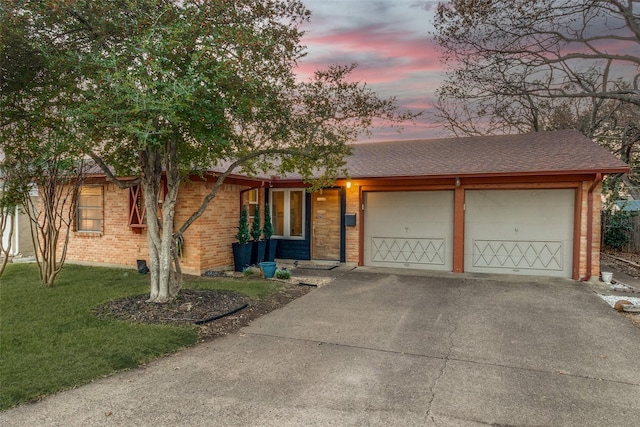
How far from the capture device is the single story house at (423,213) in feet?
30.7

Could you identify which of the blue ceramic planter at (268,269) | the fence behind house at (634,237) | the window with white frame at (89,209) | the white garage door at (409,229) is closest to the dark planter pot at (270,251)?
the blue ceramic planter at (268,269)

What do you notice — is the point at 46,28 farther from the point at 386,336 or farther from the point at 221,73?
the point at 386,336

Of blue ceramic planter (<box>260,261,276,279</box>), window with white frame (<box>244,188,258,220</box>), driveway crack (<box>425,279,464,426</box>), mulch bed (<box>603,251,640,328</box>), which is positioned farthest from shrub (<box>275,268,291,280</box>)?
mulch bed (<box>603,251,640,328</box>)

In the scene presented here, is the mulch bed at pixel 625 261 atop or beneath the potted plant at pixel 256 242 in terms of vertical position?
beneath

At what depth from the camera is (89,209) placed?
1123 cm

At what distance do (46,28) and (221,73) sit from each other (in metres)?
2.86

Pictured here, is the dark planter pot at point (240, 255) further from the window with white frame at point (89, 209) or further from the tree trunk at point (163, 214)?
the window with white frame at point (89, 209)

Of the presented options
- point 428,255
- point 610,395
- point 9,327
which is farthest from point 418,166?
point 9,327

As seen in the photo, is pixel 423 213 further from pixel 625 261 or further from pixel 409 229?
pixel 625 261

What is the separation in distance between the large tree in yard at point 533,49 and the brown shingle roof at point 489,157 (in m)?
2.90

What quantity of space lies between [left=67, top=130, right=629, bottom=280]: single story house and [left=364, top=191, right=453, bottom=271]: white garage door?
0.09ft

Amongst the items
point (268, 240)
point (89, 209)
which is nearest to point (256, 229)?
point (268, 240)

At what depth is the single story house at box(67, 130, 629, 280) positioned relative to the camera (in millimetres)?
9359

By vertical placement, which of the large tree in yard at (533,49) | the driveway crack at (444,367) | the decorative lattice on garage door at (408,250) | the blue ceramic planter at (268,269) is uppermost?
the large tree in yard at (533,49)
